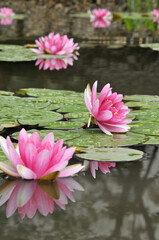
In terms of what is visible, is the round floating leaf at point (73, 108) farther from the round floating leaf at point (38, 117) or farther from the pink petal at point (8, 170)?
the pink petal at point (8, 170)

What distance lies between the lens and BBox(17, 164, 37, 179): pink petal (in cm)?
145

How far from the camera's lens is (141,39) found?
5.99 metres

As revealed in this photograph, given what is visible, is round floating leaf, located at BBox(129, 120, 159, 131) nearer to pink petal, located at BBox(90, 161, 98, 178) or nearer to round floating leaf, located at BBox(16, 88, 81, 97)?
pink petal, located at BBox(90, 161, 98, 178)

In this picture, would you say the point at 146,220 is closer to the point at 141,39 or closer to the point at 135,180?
the point at 135,180

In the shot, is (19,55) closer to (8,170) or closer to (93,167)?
(93,167)

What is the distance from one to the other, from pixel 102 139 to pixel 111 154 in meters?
0.18

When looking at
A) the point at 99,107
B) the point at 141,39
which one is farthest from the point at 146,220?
the point at 141,39

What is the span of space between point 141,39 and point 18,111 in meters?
3.94

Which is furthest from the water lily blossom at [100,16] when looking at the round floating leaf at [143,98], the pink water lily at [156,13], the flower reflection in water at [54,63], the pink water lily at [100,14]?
the round floating leaf at [143,98]

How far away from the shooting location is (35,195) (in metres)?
1.42

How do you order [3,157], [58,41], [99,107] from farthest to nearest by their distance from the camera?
[58,41] → [99,107] → [3,157]

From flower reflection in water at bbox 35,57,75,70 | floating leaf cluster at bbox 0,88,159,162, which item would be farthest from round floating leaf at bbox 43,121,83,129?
flower reflection in water at bbox 35,57,75,70

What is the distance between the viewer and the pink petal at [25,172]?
4.75ft

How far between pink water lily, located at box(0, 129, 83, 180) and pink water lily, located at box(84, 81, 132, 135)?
0.46 metres
